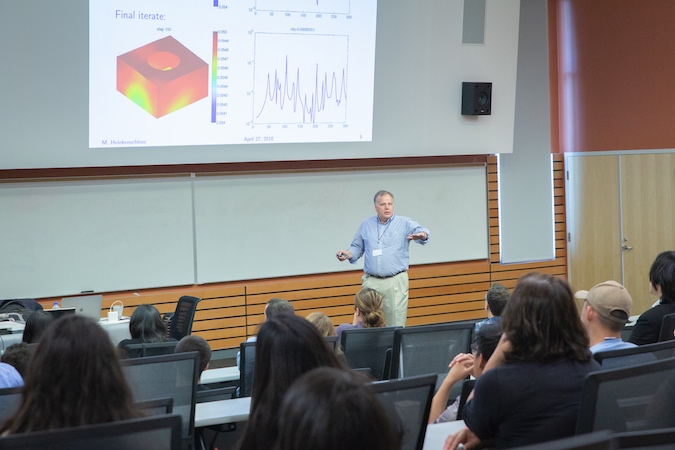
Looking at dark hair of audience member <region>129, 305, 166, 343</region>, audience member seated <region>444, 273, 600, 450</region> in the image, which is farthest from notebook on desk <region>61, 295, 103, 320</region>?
audience member seated <region>444, 273, 600, 450</region>

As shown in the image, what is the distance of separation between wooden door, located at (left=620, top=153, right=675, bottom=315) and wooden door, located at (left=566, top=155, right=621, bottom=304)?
119 millimetres

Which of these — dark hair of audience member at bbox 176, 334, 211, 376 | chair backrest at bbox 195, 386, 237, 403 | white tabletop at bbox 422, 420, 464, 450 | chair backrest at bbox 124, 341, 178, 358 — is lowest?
chair backrest at bbox 195, 386, 237, 403

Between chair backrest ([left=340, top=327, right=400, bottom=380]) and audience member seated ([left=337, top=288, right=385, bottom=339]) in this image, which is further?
audience member seated ([left=337, top=288, right=385, bottom=339])

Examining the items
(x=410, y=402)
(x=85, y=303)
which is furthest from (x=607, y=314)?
(x=85, y=303)

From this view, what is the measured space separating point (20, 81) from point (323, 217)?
3.47m

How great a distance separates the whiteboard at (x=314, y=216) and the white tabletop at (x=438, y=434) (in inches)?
237

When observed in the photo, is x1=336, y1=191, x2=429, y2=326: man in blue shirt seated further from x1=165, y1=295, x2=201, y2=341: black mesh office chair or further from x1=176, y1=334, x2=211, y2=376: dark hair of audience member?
x1=176, y1=334, x2=211, y2=376: dark hair of audience member

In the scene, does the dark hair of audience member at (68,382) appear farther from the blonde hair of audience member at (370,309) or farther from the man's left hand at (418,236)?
the man's left hand at (418,236)

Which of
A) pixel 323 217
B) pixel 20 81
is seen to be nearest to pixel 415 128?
pixel 323 217

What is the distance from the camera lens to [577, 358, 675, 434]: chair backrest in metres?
2.24

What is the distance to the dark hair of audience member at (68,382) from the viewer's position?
2.02 meters

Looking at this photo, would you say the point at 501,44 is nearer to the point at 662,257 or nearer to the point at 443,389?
the point at 662,257

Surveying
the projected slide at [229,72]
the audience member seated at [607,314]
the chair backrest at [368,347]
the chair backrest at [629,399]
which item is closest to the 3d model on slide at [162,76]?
the projected slide at [229,72]

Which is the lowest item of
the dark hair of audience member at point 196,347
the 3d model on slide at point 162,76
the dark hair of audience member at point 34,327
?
the dark hair of audience member at point 196,347
